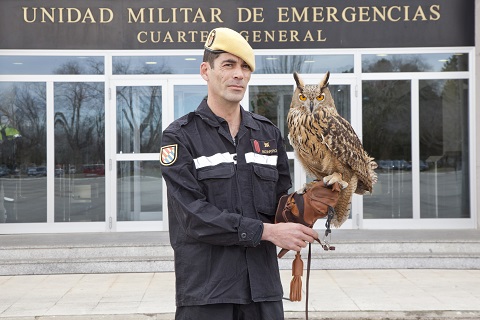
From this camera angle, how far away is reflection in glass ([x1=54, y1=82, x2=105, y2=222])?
1044 cm

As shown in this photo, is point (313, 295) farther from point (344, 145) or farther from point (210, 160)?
point (210, 160)

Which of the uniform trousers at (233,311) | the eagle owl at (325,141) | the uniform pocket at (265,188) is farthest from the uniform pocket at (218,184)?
the eagle owl at (325,141)

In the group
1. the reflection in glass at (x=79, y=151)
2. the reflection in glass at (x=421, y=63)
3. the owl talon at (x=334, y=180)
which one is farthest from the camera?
the reflection in glass at (x=421, y=63)

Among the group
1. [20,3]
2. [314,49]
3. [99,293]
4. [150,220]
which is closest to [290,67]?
[314,49]

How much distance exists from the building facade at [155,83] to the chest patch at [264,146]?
24.3 feet

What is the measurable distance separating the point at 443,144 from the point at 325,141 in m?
8.05

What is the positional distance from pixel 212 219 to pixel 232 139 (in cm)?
42

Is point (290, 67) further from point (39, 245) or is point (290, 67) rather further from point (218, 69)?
point (218, 69)

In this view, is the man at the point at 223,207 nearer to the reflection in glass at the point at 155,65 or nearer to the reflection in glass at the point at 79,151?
the reflection in glass at the point at 155,65

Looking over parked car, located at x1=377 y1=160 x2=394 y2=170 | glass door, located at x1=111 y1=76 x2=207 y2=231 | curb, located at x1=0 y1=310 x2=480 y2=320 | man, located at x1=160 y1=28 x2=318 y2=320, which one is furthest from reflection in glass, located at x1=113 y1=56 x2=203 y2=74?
man, located at x1=160 y1=28 x2=318 y2=320

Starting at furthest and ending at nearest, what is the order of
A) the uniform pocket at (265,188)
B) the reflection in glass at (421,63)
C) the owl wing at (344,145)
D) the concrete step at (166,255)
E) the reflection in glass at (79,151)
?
the reflection in glass at (421,63) → the reflection in glass at (79,151) → the concrete step at (166,255) → the owl wing at (344,145) → the uniform pocket at (265,188)

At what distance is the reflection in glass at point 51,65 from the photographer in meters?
10.4

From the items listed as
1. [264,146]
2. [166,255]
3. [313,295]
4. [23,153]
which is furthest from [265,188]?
[23,153]

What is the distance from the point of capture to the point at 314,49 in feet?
34.4
